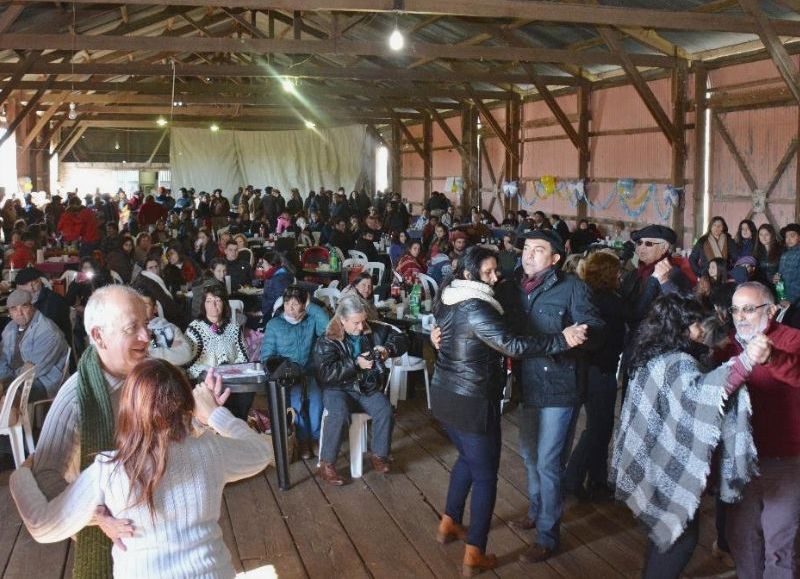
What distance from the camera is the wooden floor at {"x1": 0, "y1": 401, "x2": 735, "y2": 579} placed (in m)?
4.09

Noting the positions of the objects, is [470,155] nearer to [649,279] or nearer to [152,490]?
[649,279]

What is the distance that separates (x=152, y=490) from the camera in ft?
6.64

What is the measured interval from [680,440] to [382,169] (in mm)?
23803

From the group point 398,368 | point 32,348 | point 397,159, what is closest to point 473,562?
point 398,368

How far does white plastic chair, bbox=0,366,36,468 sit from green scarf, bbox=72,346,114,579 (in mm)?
3071

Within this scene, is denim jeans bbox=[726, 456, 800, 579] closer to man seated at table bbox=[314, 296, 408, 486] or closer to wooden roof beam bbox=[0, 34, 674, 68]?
man seated at table bbox=[314, 296, 408, 486]

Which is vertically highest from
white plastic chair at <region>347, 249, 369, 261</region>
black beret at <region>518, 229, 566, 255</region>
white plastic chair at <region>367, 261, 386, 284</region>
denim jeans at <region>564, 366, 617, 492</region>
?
black beret at <region>518, 229, 566, 255</region>

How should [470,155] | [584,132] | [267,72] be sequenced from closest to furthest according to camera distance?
[267,72] < [584,132] < [470,155]

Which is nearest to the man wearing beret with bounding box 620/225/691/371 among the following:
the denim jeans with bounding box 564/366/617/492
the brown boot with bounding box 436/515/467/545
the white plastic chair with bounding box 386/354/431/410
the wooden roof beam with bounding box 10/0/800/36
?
the denim jeans with bounding box 564/366/617/492

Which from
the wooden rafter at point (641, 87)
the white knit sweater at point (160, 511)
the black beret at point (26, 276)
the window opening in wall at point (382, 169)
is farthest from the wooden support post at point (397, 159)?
the white knit sweater at point (160, 511)

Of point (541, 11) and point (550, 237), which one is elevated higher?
point (541, 11)

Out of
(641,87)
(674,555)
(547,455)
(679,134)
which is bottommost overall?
(674,555)

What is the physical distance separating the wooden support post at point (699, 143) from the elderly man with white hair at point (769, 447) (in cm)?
867

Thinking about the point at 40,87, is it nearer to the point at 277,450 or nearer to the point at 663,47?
the point at 663,47
